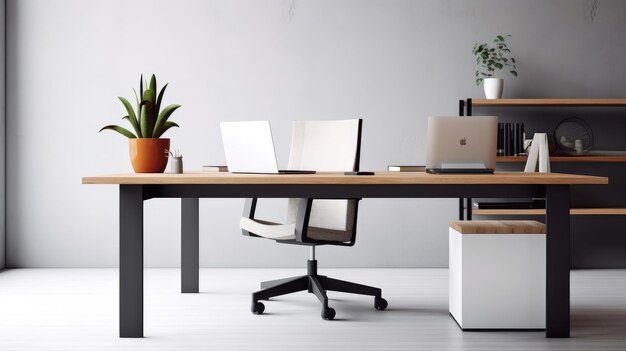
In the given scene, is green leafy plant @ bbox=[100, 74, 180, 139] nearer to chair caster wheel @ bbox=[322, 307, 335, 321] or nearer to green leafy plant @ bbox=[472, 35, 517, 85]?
chair caster wheel @ bbox=[322, 307, 335, 321]

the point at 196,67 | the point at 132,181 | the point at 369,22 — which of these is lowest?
the point at 132,181

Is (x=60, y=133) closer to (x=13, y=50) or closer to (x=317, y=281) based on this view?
(x=13, y=50)

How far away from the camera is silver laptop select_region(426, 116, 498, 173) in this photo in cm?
299

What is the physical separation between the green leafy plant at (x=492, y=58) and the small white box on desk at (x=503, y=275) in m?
2.01

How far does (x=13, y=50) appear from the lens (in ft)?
16.3

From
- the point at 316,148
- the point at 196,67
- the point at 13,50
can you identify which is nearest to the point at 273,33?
the point at 196,67

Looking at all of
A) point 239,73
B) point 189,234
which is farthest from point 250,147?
point 239,73

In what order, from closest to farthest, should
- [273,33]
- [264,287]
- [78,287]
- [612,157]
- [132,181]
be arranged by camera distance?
[132,181] < [264,287] < [78,287] < [612,157] < [273,33]

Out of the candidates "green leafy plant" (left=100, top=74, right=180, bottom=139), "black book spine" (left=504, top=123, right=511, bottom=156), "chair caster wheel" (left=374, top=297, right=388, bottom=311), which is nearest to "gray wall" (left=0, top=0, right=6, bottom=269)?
"green leafy plant" (left=100, top=74, right=180, bottom=139)

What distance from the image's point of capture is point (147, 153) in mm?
3201

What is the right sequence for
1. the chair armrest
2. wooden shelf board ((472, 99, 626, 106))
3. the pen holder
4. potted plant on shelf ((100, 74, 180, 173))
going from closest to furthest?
1. potted plant on shelf ((100, 74, 180, 173))
2. the pen holder
3. the chair armrest
4. wooden shelf board ((472, 99, 626, 106))

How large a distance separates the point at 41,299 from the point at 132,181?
5.05 ft

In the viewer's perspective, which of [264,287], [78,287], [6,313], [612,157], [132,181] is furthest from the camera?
[612,157]

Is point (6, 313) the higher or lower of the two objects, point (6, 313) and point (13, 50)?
the lower
